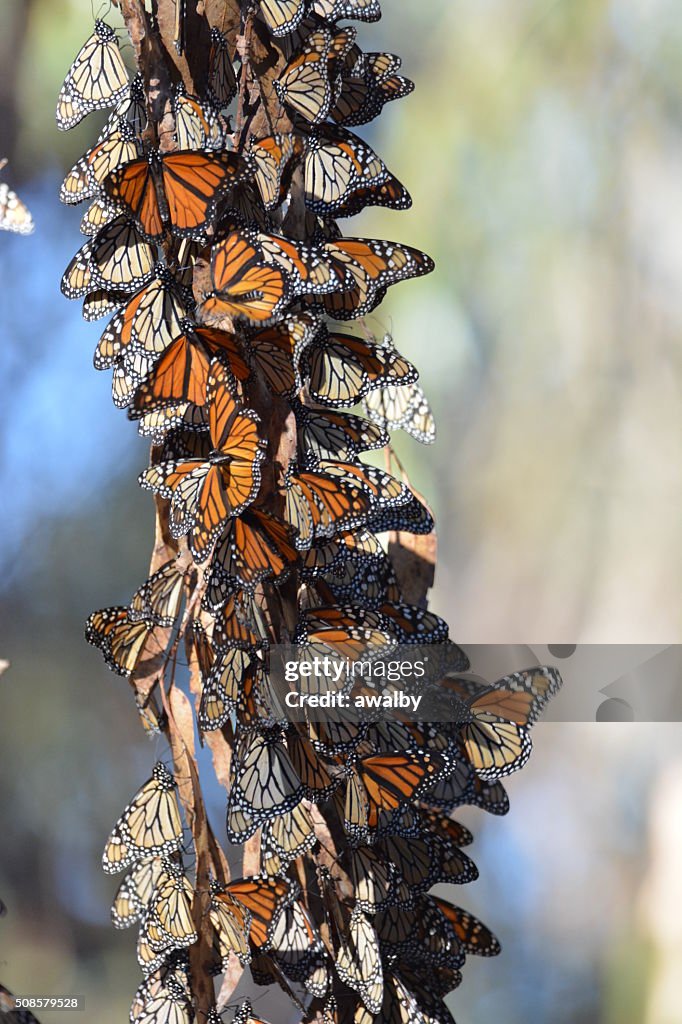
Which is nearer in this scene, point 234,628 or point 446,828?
point 234,628

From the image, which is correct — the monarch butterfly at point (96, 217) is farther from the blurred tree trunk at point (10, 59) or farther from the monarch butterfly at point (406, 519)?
the blurred tree trunk at point (10, 59)

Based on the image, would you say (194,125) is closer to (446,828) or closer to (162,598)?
(162,598)

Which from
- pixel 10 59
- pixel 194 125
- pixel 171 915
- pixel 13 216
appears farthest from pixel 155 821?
pixel 10 59

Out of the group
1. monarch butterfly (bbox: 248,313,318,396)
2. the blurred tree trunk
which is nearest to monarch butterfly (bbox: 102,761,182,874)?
monarch butterfly (bbox: 248,313,318,396)

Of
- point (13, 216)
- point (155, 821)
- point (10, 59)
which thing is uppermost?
point (10, 59)

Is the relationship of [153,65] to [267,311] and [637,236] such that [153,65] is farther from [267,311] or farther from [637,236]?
[637,236]

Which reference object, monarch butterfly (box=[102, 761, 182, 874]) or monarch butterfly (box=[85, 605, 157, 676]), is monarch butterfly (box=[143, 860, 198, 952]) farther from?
monarch butterfly (box=[85, 605, 157, 676])
